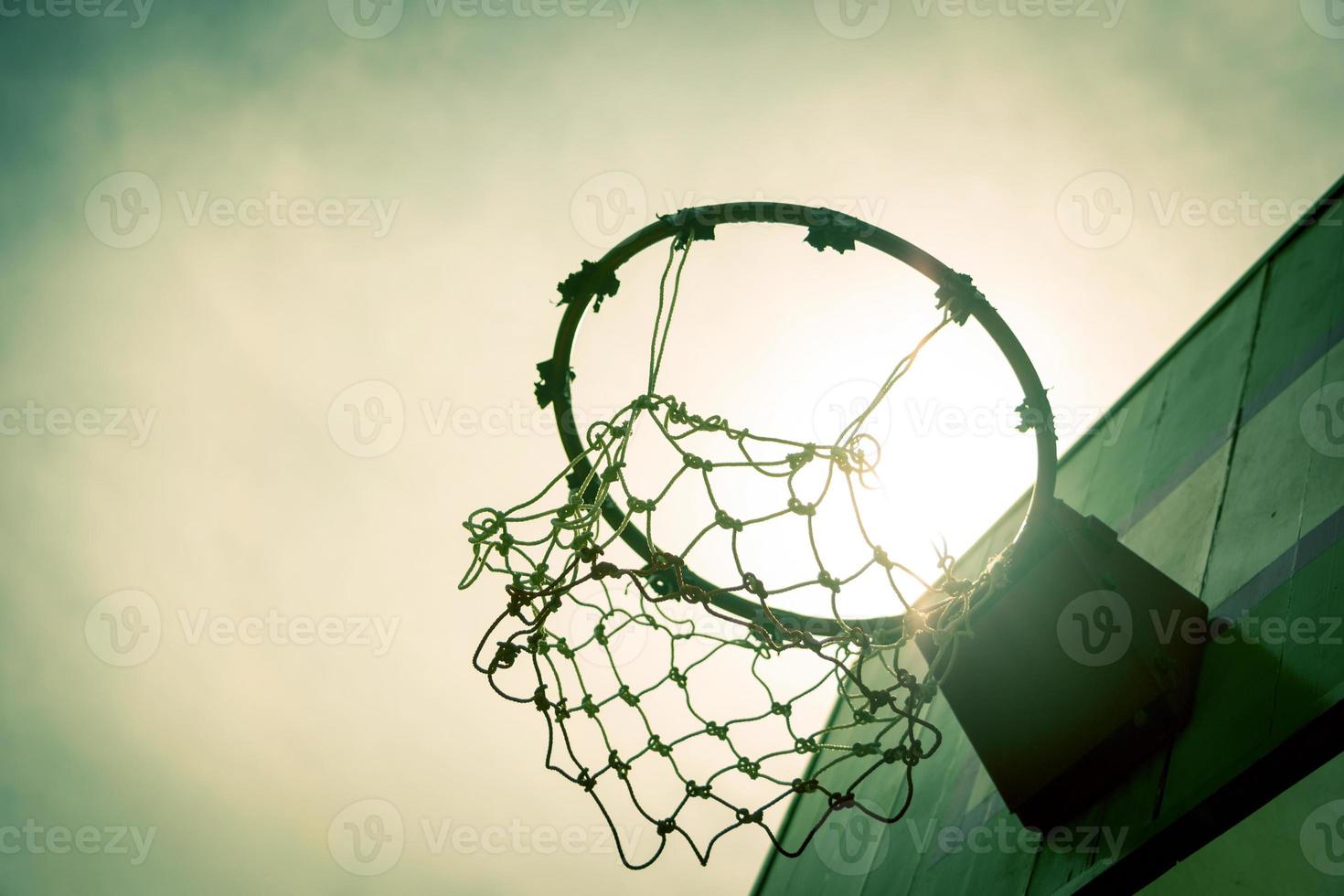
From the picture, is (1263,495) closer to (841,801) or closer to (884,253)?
(884,253)

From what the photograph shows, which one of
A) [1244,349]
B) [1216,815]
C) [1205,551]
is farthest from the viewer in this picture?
[1244,349]

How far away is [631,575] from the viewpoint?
82.4 inches

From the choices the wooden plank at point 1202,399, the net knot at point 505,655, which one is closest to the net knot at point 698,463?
the net knot at point 505,655

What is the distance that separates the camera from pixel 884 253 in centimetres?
241

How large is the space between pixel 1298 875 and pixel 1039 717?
0.60m

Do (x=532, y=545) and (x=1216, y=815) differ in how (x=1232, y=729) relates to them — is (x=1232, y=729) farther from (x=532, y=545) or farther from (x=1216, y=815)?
(x=532, y=545)

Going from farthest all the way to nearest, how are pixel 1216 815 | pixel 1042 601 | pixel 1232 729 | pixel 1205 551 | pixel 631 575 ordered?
pixel 1205 551 → pixel 1042 601 → pixel 631 575 → pixel 1232 729 → pixel 1216 815

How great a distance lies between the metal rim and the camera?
234 cm

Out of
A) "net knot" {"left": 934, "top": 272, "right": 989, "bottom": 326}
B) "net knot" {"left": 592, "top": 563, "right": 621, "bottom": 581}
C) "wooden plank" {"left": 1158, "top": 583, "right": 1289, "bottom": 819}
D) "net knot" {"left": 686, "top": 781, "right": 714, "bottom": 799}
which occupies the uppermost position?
"net knot" {"left": 934, "top": 272, "right": 989, "bottom": 326}

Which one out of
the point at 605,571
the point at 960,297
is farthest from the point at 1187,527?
the point at 605,571

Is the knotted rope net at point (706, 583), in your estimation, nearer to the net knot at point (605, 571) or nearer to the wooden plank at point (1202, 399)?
the net knot at point (605, 571)

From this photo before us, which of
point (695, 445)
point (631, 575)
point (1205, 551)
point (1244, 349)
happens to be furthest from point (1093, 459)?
point (631, 575)

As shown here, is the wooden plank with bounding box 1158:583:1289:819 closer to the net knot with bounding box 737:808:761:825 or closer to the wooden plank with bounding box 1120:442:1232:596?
the wooden plank with bounding box 1120:442:1232:596

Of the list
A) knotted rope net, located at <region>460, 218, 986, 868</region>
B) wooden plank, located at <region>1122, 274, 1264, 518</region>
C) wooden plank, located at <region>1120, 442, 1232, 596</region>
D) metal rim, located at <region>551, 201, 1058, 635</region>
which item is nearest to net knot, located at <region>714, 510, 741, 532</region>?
knotted rope net, located at <region>460, 218, 986, 868</region>
